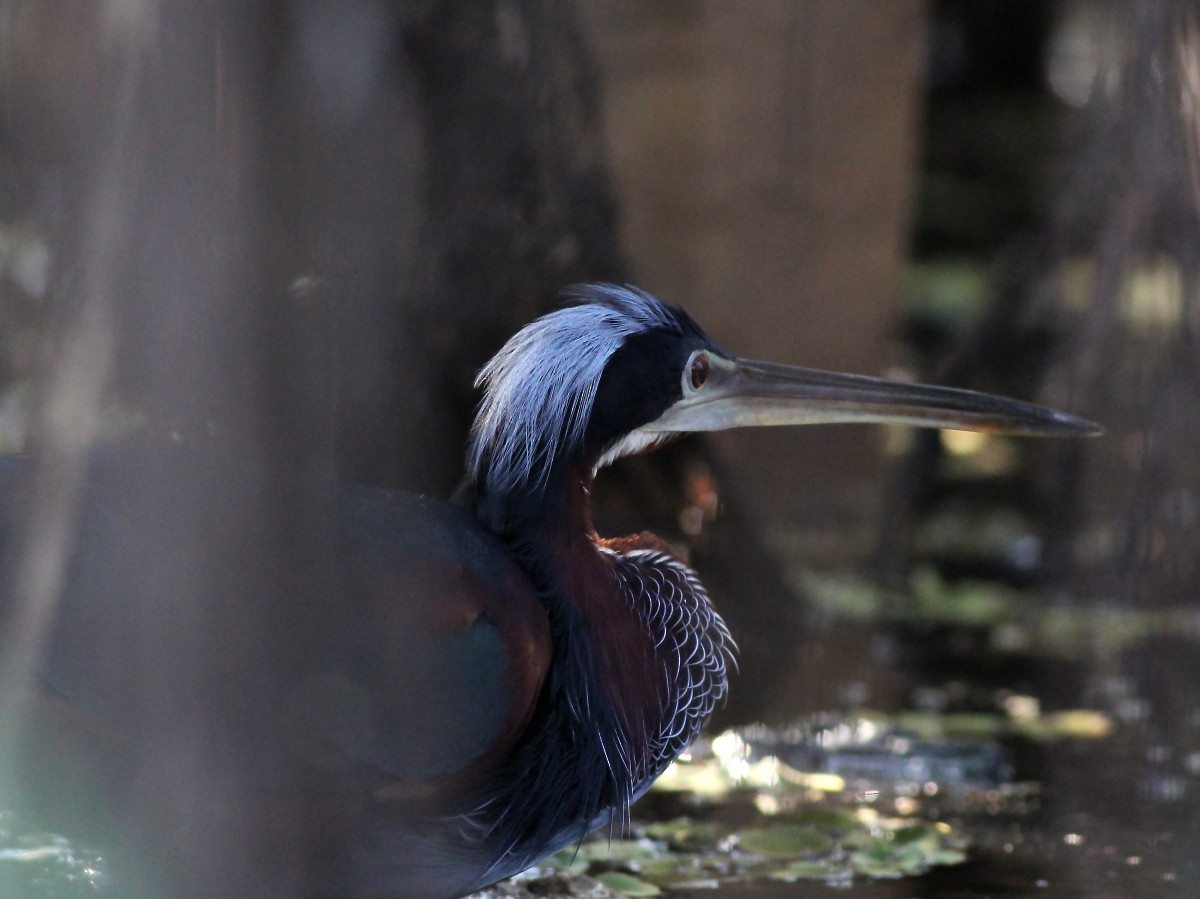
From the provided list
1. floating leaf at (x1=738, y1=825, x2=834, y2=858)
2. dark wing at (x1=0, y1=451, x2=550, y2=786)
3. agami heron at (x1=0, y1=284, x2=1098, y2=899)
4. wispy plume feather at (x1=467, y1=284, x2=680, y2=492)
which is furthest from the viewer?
floating leaf at (x1=738, y1=825, x2=834, y2=858)

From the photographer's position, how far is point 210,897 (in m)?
2.62

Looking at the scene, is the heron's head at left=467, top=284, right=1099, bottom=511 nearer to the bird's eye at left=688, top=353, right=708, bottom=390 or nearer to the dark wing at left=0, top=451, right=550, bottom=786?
the bird's eye at left=688, top=353, right=708, bottom=390

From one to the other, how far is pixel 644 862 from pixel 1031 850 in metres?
0.97

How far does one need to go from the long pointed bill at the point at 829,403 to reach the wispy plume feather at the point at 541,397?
0.96 feet

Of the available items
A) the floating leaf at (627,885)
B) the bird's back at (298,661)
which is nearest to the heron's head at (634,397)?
the bird's back at (298,661)

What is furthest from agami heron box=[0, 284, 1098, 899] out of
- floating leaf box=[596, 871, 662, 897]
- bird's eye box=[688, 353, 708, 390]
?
floating leaf box=[596, 871, 662, 897]

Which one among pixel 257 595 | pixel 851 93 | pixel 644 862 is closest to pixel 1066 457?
pixel 851 93

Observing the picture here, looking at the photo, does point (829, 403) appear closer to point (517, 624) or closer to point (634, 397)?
point (634, 397)

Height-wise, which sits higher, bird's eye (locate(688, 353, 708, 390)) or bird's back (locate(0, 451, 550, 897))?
bird's eye (locate(688, 353, 708, 390))

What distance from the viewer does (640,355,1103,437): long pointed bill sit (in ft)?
12.3

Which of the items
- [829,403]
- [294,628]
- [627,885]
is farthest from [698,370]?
[294,628]

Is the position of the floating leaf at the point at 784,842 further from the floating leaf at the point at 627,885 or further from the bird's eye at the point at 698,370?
the bird's eye at the point at 698,370

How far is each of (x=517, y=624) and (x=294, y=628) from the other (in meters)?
0.70

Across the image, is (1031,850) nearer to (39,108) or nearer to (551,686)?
(551,686)
